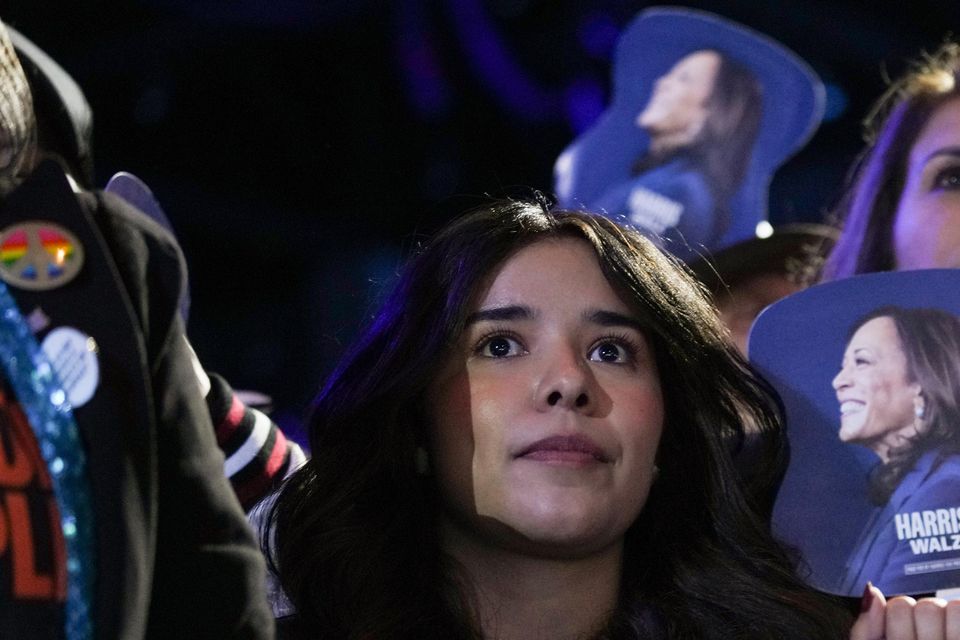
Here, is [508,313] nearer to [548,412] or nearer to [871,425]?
[548,412]

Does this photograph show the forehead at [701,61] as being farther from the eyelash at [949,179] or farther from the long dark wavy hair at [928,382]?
the long dark wavy hair at [928,382]

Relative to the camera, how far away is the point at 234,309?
1.98 meters

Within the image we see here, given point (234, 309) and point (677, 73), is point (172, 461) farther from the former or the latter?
point (677, 73)

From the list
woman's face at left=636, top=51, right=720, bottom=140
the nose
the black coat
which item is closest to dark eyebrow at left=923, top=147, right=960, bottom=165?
woman's face at left=636, top=51, right=720, bottom=140

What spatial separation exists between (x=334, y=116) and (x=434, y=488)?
2.67 ft

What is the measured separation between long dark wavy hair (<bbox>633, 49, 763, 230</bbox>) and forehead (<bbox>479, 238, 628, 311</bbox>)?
2.13ft

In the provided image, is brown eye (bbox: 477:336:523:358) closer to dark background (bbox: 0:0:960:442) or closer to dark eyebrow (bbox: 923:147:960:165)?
dark background (bbox: 0:0:960:442)

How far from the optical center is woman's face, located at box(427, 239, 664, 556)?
1.34 meters

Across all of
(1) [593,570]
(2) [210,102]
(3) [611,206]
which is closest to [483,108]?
(3) [611,206]

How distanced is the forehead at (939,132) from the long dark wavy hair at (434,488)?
1.56 feet

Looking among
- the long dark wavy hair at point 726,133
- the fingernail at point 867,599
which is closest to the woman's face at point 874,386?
the fingernail at point 867,599

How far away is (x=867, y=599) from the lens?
1440 millimetres

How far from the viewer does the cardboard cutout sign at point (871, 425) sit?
4.91ft

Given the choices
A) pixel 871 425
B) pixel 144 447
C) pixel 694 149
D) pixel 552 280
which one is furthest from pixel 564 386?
pixel 694 149
